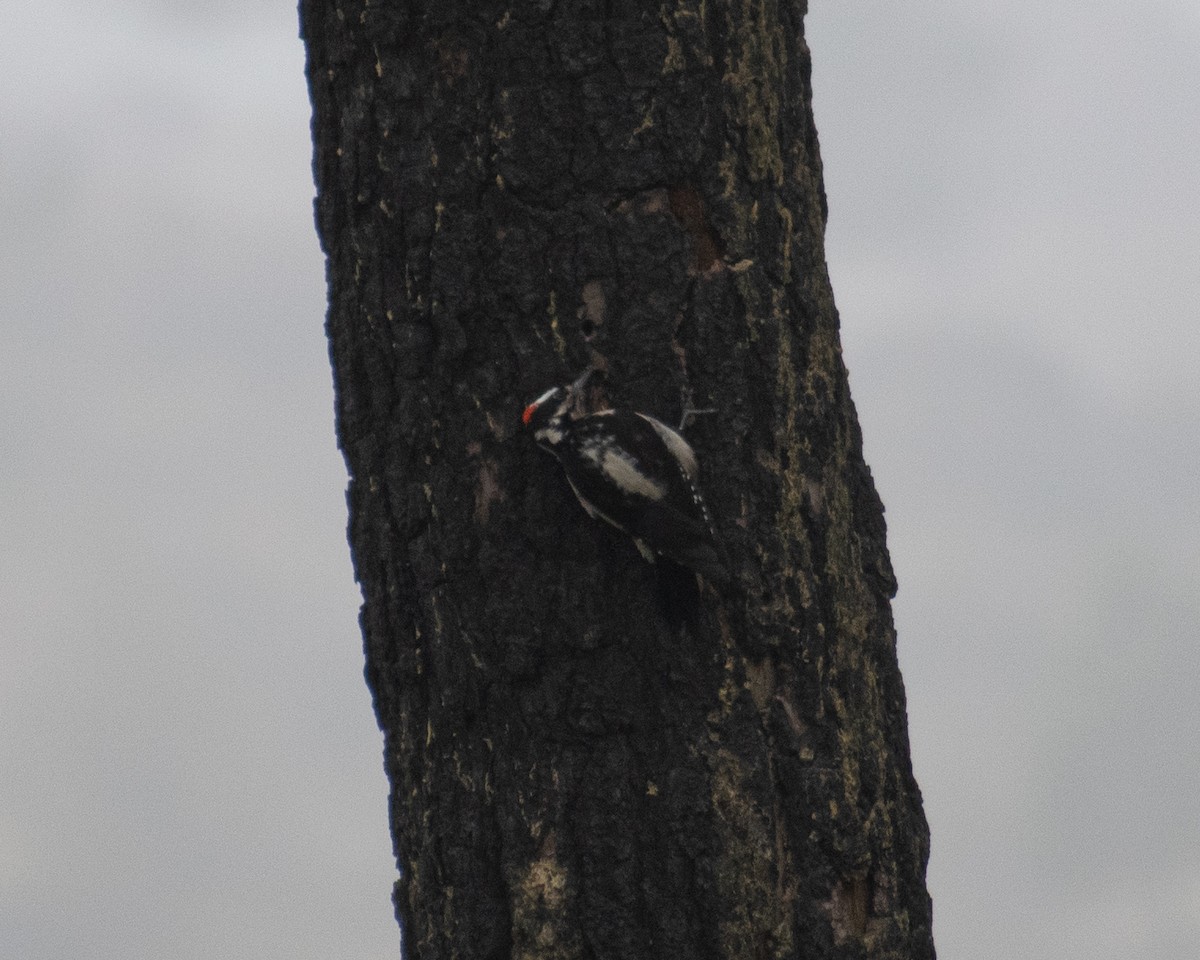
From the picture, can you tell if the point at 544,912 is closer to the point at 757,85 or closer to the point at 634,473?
the point at 634,473

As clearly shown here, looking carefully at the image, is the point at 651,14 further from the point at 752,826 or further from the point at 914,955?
the point at 914,955

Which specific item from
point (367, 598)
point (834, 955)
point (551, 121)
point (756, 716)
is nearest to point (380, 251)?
point (551, 121)

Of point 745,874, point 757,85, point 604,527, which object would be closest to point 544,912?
point 745,874

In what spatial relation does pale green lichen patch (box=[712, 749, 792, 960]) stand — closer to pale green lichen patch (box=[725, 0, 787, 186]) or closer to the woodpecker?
the woodpecker

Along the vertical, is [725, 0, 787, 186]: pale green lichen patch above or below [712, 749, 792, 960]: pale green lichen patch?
above

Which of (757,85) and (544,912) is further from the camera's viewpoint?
(757,85)

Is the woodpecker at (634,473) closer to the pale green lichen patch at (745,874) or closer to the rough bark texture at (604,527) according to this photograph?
the rough bark texture at (604,527)

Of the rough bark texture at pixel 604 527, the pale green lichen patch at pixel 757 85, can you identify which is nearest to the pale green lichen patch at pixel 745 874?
the rough bark texture at pixel 604 527

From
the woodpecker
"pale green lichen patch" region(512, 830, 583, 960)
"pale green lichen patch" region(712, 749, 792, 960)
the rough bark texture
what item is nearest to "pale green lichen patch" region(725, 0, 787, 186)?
the rough bark texture
